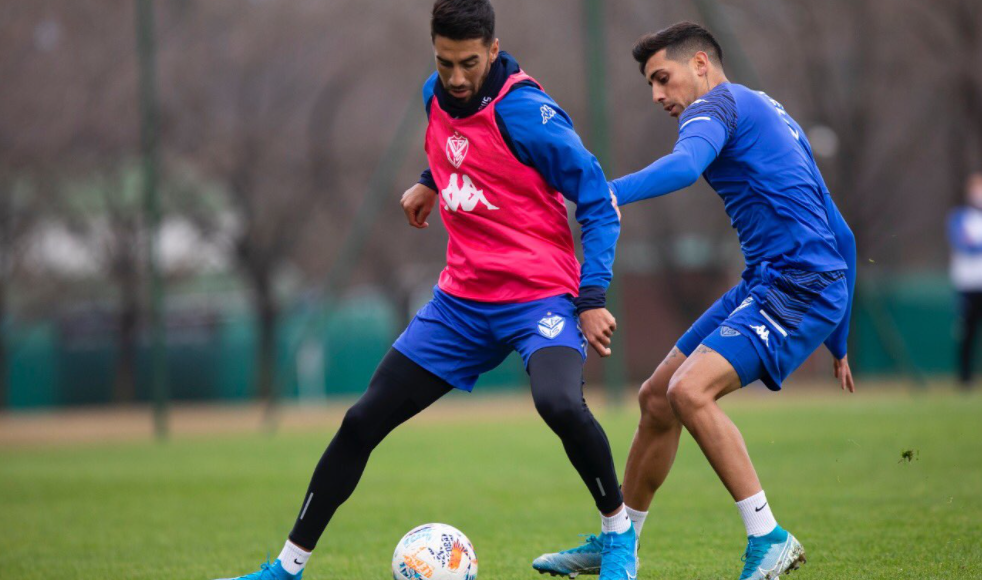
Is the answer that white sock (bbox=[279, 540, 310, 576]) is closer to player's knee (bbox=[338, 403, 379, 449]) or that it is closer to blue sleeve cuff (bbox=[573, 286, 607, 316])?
player's knee (bbox=[338, 403, 379, 449])

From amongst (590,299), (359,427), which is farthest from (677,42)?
(359,427)

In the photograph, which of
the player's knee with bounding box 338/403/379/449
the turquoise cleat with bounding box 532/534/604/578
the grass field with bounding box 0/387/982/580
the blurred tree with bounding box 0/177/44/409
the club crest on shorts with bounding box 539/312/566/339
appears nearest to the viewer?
the club crest on shorts with bounding box 539/312/566/339

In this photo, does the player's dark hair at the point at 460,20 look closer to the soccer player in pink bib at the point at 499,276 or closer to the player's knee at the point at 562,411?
the soccer player in pink bib at the point at 499,276

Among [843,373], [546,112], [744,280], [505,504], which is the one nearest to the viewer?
[546,112]

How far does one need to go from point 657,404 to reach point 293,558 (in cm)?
164

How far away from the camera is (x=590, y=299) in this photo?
4.47 meters

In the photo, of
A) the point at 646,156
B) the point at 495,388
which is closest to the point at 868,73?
the point at 646,156

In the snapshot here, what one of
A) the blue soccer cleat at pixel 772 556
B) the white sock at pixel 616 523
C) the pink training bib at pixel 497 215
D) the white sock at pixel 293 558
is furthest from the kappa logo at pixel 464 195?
the blue soccer cleat at pixel 772 556

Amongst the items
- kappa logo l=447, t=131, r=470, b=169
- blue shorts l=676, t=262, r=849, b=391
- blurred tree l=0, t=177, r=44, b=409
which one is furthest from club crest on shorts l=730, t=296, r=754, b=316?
blurred tree l=0, t=177, r=44, b=409

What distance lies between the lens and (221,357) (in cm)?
2842

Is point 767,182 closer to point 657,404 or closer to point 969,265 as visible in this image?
point 657,404

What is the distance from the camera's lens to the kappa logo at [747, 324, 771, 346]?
4.77 m

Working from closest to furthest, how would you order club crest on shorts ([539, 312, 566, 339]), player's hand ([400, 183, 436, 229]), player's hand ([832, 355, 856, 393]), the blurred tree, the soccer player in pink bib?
the soccer player in pink bib, club crest on shorts ([539, 312, 566, 339]), player's hand ([400, 183, 436, 229]), player's hand ([832, 355, 856, 393]), the blurred tree

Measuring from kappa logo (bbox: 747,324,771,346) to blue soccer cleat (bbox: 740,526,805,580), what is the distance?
74 cm
